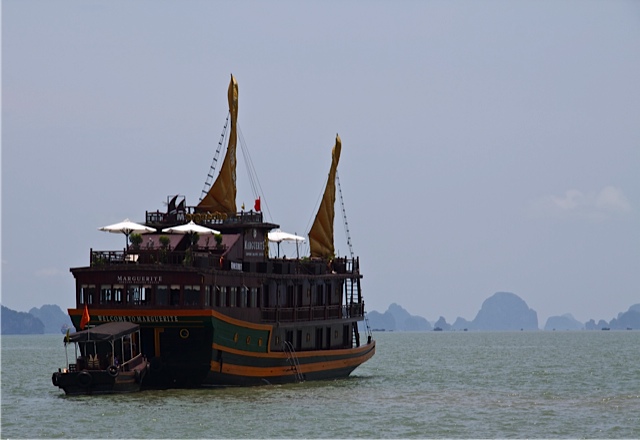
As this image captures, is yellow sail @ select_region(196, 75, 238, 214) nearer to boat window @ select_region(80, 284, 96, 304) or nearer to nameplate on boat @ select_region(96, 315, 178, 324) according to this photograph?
boat window @ select_region(80, 284, 96, 304)

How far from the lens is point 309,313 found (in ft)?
180

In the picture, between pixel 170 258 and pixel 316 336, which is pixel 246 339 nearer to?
pixel 170 258

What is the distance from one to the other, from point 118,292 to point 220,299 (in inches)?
146

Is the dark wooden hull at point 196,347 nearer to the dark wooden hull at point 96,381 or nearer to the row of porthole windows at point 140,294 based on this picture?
the row of porthole windows at point 140,294

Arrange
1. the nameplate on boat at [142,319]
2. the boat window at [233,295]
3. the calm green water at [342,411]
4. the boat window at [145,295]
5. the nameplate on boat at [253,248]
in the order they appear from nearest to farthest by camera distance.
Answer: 1. the calm green water at [342,411]
2. the nameplate on boat at [142,319]
3. the boat window at [145,295]
4. the boat window at [233,295]
5. the nameplate on boat at [253,248]

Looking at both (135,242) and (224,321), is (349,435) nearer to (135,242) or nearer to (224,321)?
(224,321)

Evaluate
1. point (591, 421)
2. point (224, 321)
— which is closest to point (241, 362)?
point (224, 321)

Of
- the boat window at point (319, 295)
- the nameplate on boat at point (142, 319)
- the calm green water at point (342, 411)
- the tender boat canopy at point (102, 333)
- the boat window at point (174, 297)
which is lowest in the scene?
the calm green water at point (342, 411)

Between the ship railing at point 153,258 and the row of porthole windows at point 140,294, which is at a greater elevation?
the ship railing at point 153,258

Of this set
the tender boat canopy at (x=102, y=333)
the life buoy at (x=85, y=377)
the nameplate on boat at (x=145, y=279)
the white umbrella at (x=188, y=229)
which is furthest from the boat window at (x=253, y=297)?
the life buoy at (x=85, y=377)

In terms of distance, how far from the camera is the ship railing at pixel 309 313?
51406mm

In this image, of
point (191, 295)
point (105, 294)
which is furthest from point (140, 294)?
point (191, 295)

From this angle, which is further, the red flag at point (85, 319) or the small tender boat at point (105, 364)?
the red flag at point (85, 319)

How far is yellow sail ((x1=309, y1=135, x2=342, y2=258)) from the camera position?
63875mm
